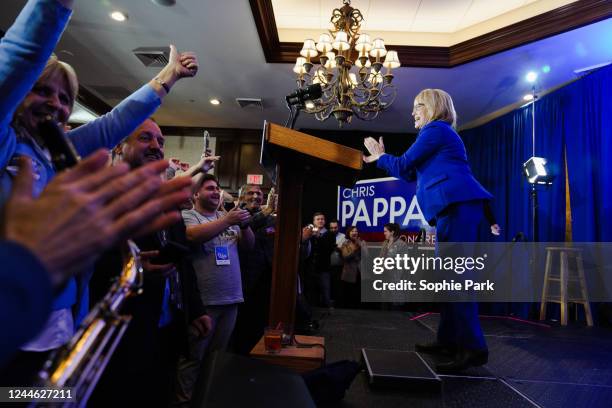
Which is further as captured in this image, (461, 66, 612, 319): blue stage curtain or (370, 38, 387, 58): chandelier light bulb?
(461, 66, 612, 319): blue stage curtain

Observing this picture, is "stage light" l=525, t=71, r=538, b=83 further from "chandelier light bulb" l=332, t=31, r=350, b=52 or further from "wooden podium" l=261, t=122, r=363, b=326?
"wooden podium" l=261, t=122, r=363, b=326

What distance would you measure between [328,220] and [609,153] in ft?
12.8

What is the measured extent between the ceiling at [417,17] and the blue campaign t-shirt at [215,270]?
10.8ft

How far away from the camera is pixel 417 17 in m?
4.09

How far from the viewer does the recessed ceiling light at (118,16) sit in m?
3.45

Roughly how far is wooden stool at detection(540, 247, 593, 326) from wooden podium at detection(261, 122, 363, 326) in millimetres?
3628

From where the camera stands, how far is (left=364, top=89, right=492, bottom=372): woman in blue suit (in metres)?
1.68

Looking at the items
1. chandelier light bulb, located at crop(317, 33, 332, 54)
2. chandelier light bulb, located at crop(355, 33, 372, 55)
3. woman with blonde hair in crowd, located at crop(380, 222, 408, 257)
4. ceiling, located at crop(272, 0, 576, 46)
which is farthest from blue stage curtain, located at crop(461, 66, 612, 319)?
chandelier light bulb, located at crop(317, 33, 332, 54)

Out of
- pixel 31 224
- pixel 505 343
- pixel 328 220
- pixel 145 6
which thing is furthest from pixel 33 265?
pixel 328 220

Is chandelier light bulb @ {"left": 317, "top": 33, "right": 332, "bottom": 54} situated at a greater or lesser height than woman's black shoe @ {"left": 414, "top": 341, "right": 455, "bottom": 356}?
greater

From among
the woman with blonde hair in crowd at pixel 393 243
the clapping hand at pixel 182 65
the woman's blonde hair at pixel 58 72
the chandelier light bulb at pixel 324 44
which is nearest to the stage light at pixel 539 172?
the woman with blonde hair in crowd at pixel 393 243

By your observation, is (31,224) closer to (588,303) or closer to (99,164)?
(99,164)

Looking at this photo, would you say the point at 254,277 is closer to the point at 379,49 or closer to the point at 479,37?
the point at 379,49

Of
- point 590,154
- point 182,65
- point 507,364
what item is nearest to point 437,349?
point 507,364
